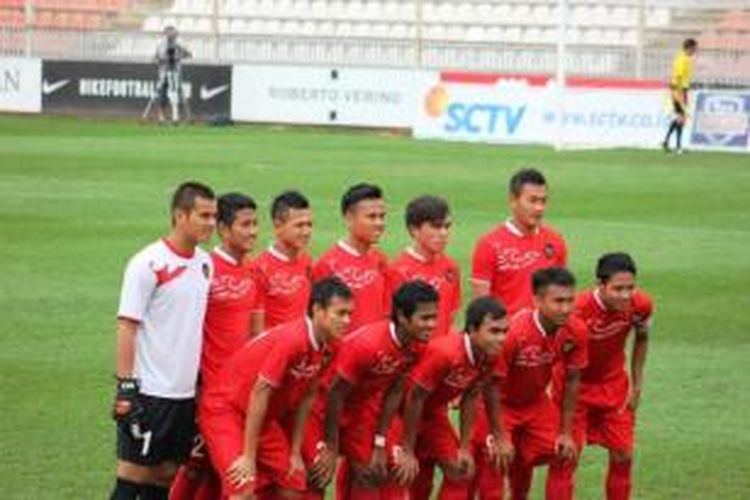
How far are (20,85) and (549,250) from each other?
33352mm

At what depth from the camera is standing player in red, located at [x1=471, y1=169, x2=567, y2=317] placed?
11.4 m

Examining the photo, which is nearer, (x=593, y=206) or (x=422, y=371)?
(x=422, y=371)

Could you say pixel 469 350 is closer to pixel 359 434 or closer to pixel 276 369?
pixel 359 434

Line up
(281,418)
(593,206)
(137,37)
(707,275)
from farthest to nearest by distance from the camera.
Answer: (137,37), (593,206), (707,275), (281,418)

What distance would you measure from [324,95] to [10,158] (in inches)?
458

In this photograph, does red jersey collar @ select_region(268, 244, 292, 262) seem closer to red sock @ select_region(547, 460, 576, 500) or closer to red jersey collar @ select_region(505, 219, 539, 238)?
red jersey collar @ select_region(505, 219, 539, 238)

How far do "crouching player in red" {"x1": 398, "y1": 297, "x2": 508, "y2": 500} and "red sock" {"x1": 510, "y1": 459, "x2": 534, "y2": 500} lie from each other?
503 millimetres

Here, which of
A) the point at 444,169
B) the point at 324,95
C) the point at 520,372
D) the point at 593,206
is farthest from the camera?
the point at 324,95

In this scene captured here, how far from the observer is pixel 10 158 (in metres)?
30.0

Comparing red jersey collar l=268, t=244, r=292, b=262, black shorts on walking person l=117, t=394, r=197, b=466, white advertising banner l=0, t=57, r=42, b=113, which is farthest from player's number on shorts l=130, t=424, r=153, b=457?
white advertising banner l=0, t=57, r=42, b=113

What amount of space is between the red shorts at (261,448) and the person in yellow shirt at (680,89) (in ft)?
84.4

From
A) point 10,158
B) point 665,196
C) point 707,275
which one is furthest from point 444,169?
point 707,275

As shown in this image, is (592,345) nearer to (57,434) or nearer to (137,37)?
(57,434)

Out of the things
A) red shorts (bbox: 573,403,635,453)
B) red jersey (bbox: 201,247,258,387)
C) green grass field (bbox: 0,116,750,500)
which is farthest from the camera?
green grass field (bbox: 0,116,750,500)
